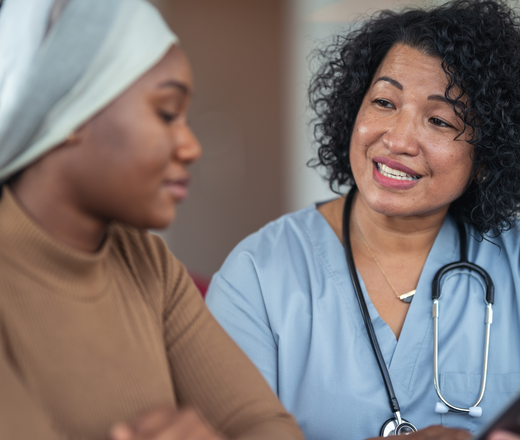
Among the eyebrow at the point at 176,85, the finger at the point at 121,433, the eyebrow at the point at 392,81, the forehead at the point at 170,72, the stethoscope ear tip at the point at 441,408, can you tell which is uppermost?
the forehead at the point at 170,72

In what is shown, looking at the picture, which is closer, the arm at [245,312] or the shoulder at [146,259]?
the shoulder at [146,259]

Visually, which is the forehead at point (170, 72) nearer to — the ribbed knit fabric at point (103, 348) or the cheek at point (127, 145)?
the cheek at point (127, 145)

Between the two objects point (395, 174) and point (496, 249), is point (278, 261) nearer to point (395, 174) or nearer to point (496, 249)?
point (395, 174)

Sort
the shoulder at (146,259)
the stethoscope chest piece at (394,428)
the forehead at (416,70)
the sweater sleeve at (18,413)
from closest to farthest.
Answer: the sweater sleeve at (18,413)
the shoulder at (146,259)
the stethoscope chest piece at (394,428)
the forehead at (416,70)

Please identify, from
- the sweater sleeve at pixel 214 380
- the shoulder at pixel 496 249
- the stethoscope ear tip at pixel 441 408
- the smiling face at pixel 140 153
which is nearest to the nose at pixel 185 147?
the smiling face at pixel 140 153

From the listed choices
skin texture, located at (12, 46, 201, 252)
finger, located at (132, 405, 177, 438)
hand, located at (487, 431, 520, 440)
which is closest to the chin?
skin texture, located at (12, 46, 201, 252)

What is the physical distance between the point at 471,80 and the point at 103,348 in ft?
3.26

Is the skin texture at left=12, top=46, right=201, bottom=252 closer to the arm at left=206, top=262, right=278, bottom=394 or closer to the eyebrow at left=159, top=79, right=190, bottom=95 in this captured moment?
the eyebrow at left=159, top=79, right=190, bottom=95

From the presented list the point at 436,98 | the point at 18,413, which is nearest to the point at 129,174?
the point at 18,413

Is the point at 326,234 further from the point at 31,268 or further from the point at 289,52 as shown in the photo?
the point at 289,52

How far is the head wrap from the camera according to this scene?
584mm

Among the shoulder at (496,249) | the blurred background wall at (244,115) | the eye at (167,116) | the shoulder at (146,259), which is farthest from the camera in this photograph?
the blurred background wall at (244,115)

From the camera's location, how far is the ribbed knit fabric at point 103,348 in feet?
1.87

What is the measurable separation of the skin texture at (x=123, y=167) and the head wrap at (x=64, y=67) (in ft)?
0.05
